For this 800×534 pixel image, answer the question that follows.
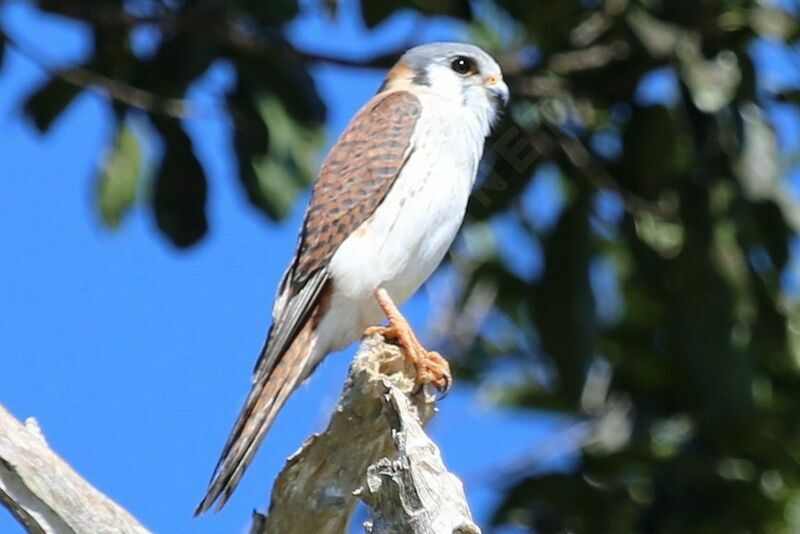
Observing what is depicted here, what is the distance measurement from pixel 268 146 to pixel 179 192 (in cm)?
28

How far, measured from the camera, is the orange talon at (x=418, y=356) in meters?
4.77

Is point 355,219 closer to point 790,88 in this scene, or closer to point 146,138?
point 146,138

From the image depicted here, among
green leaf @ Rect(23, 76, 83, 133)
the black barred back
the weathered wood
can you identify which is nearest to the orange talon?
the black barred back

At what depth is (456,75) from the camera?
5.87 m

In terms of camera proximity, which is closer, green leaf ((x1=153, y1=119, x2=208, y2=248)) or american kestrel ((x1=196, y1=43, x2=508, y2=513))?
american kestrel ((x1=196, y1=43, x2=508, y2=513))

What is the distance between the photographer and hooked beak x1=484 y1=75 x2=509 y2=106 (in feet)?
19.0

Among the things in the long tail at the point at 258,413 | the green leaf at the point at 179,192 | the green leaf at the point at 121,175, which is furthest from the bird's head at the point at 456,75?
the long tail at the point at 258,413

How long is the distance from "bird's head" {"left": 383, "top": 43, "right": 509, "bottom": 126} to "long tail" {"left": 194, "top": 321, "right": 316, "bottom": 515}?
2.93ft

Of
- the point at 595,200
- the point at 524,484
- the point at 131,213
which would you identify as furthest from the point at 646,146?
the point at 131,213

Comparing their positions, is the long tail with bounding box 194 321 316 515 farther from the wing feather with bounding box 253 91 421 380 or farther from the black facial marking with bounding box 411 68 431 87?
the black facial marking with bounding box 411 68 431 87

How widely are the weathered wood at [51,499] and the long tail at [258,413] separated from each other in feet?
1.82

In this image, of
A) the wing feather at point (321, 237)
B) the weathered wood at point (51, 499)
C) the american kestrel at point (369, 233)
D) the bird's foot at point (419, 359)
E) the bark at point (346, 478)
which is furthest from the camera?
the american kestrel at point (369, 233)

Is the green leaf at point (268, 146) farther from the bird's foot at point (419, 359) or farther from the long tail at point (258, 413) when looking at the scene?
the bird's foot at point (419, 359)

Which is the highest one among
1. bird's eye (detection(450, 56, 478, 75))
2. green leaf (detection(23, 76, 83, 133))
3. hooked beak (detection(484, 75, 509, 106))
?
hooked beak (detection(484, 75, 509, 106))
